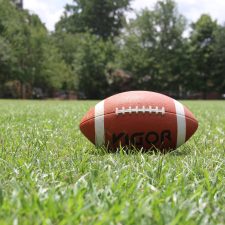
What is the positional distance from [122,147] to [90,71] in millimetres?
41844

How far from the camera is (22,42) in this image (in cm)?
3891

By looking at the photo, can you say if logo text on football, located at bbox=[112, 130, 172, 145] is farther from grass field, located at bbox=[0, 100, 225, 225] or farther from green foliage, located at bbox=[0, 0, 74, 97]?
green foliage, located at bbox=[0, 0, 74, 97]

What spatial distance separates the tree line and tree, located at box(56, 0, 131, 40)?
6.56 meters

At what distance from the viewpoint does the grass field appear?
1696mm

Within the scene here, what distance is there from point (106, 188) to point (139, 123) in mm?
1524

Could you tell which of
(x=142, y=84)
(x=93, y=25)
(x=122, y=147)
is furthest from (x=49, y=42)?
(x=122, y=147)

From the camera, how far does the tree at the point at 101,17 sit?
62656mm

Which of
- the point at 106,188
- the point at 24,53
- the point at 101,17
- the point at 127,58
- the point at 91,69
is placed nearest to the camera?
the point at 106,188

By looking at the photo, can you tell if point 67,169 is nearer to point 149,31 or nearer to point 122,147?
point 122,147

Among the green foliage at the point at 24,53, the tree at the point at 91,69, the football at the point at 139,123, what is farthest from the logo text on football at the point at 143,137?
the tree at the point at 91,69

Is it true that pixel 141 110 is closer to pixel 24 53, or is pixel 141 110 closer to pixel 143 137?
pixel 143 137

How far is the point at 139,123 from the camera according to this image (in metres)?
3.62

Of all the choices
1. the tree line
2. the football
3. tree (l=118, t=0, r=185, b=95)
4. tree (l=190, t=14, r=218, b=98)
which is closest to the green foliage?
the tree line

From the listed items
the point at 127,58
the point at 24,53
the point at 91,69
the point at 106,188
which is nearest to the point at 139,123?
the point at 106,188
